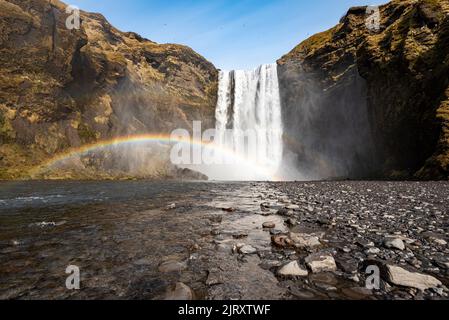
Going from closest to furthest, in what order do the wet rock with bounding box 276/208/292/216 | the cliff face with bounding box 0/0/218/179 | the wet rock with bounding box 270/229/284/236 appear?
the wet rock with bounding box 270/229/284/236
the wet rock with bounding box 276/208/292/216
the cliff face with bounding box 0/0/218/179

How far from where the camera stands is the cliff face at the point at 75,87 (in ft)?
155

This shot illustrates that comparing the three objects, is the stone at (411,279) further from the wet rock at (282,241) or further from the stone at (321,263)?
the wet rock at (282,241)

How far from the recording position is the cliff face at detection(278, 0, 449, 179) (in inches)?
1056

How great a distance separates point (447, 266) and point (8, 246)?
8.21 m

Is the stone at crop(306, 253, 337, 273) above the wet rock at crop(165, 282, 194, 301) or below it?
above

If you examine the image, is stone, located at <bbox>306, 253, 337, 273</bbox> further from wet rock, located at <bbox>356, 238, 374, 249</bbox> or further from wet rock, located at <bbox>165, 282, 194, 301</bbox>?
wet rock, located at <bbox>165, 282, 194, 301</bbox>

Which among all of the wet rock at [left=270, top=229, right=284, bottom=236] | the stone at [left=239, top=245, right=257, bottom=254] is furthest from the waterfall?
the stone at [left=239, top=245, right=257, bottom=254]

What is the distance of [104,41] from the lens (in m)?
67.2

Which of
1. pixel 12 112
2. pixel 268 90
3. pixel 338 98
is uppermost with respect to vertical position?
pixel 268 90

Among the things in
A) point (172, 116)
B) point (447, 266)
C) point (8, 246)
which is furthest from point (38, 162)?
point (447, 266)

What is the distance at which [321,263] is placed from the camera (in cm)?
426

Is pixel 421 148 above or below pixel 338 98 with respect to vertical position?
below

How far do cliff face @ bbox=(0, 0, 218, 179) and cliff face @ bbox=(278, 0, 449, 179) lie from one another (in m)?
25.5
